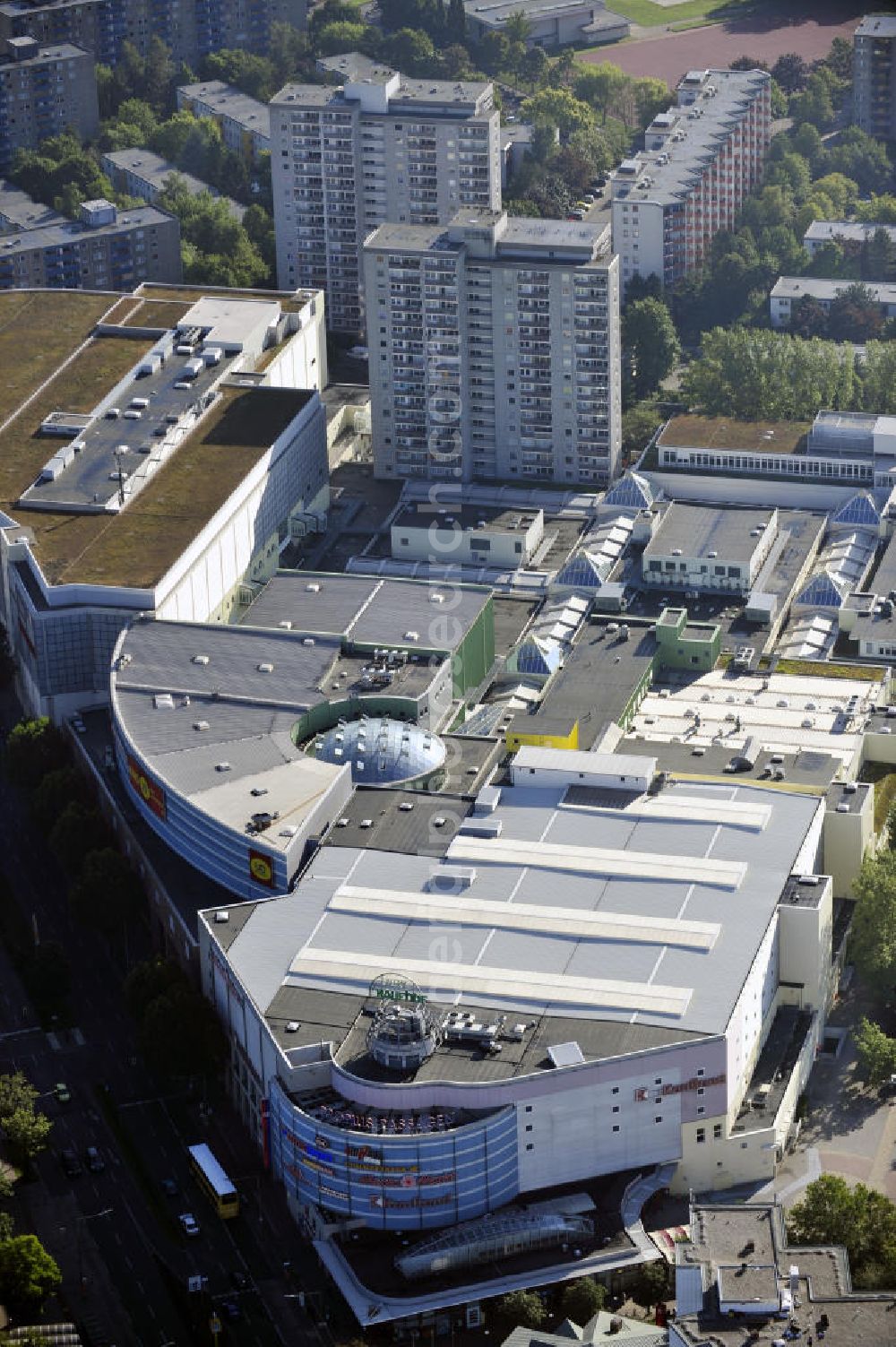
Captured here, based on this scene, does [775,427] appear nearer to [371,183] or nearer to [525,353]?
[525,353]

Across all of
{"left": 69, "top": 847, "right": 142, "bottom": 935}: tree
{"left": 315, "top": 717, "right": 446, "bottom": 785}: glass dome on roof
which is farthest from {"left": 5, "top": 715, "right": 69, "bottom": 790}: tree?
{"left": 315, "top": 717, "right": 446, "bottom": 785}: glass dome on roof

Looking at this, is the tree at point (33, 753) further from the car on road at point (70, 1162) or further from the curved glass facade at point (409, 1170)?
the curved glass facade at point (409, 1170)

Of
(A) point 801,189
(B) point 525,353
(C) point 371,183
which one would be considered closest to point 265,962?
(B) point 525,353

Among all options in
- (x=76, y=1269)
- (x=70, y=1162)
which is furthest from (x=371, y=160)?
(x=76, y=1269)

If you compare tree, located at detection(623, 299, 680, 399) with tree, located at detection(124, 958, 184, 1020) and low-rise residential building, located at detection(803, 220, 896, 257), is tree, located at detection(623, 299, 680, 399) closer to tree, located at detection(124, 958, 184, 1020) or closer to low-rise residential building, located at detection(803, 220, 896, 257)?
low-rise residential building, located at detection(803, 220, 896, 257)

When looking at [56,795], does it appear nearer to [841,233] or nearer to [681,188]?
[681,188]

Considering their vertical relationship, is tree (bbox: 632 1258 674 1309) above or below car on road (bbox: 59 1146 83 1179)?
above
